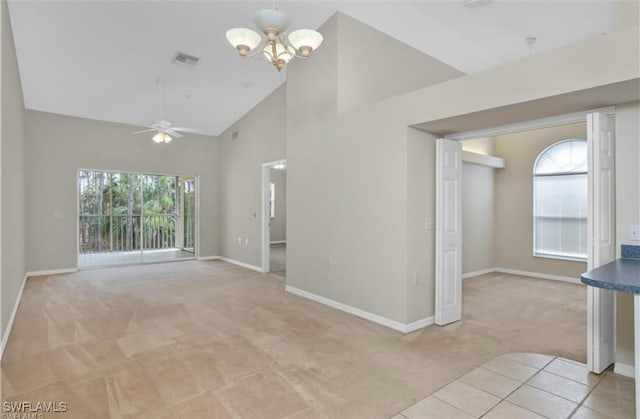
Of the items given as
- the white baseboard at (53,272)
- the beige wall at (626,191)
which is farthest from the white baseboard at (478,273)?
the white baseboard at (53,272)

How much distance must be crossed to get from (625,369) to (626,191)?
1.40 meters

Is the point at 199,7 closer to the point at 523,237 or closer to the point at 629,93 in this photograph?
the point at 629,93

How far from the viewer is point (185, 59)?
5.36 meters

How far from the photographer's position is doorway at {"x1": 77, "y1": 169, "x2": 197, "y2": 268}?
7.32 meters

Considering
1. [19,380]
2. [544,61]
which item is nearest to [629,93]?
[544,61]

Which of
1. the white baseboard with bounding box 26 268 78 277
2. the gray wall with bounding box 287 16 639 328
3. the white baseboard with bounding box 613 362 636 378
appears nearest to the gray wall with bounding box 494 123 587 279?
the gray wall with bounding box 287 16 639 328

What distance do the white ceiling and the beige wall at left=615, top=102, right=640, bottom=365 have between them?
1895 millimetres

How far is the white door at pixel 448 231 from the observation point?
3918 millimetres

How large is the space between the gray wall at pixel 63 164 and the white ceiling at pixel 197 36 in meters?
0.47

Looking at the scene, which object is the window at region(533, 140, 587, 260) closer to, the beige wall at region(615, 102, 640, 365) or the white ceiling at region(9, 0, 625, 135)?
the white ceiling at region(9, 0, 625, 135)

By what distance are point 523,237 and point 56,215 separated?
912 cm

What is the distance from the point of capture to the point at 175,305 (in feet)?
15.2

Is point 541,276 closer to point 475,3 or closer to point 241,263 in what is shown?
point 475,3

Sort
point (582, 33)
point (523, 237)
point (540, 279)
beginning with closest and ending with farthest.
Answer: point (582, 33)
point (540, 279)
point (523, 237)
